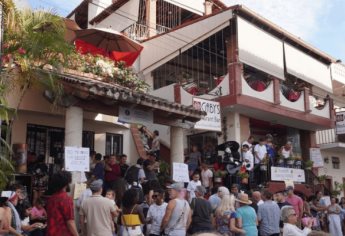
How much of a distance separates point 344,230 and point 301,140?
24.6 feet

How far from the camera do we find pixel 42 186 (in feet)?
37.9

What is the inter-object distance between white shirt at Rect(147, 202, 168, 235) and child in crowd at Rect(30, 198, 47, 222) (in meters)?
2.07

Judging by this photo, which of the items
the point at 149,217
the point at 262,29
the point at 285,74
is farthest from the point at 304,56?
the point at 149,217

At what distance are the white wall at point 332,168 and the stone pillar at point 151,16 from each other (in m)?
9.85

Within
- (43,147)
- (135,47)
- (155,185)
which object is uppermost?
(135,47)

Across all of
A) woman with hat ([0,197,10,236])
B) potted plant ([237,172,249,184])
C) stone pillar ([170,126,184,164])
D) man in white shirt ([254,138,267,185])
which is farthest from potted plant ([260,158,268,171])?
woman with hat ([0,197,10,236])

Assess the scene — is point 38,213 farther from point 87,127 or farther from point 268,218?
point 87,127

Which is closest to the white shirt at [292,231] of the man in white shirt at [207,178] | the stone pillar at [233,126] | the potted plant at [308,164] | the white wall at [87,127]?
the man in white shirt at [207,178]

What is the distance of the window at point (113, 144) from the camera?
14.9 m

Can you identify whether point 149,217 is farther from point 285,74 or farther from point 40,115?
point 285,74

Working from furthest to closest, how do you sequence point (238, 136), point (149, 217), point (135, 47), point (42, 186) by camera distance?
point (238, 136), point (135, 47), point (42, 186), point (149, 217)

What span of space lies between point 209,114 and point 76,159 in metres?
6.60

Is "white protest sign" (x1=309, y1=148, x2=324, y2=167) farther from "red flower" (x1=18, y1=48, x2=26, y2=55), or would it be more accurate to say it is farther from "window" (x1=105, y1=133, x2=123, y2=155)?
"red flower" (x1=18, y1=48, x2=26, y2=55)

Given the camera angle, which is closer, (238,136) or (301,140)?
(238,136)
